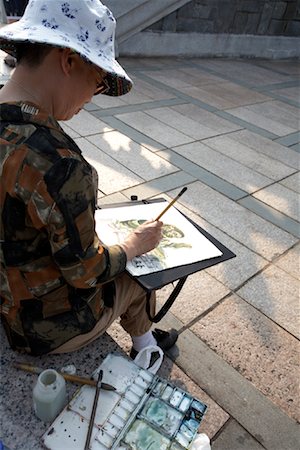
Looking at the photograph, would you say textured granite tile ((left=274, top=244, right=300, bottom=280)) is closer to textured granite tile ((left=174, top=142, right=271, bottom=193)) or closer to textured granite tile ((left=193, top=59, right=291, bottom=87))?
textured granite tile ((left=174, top=142, right=271, bottom=193))

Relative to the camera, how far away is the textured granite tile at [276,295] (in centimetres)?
272

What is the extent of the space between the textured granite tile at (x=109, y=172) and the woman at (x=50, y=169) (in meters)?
2.30

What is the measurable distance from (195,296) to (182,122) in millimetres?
3628

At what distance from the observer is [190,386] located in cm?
215

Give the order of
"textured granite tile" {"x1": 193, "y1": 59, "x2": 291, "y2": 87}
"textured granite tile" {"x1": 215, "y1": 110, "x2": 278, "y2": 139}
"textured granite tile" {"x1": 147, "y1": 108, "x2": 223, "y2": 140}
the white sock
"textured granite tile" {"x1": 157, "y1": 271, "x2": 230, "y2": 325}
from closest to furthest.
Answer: the white sock → "textured granite tile" {"x1": 157, "y1": 271, "x2": 230, "y2": 325} → "textured granite tile" {"x1": 147, "y1": 108, "x2": 223, "y2": 140} → "textured granite tile" {"x1": 215, "y1": 110, "x2": 278, "y2": 139} → "textured granite tile" {"x1": 193, "y1": 59, "x2": 291, "y2": 87}

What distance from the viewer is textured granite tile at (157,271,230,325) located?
2.63 meters

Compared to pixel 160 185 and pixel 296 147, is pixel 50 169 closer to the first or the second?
pixel 160 185

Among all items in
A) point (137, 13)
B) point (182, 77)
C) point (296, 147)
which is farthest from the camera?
point (137, 13)

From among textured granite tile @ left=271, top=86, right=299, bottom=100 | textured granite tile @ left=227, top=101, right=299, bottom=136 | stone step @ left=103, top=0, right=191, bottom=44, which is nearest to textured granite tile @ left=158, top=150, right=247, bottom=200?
textured granite tile @ left=227, top=101, right=299, bottom=136

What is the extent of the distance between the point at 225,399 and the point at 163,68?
7.74m

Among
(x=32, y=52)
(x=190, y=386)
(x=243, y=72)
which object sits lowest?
(x=190, y=386)

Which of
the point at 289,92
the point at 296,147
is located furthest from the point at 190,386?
the point at 289,92

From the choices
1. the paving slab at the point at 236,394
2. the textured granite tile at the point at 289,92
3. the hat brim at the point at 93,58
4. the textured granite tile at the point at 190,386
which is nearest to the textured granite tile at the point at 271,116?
the textured granite tile at the point at 289,92

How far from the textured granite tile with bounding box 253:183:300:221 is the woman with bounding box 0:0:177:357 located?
2.95m
